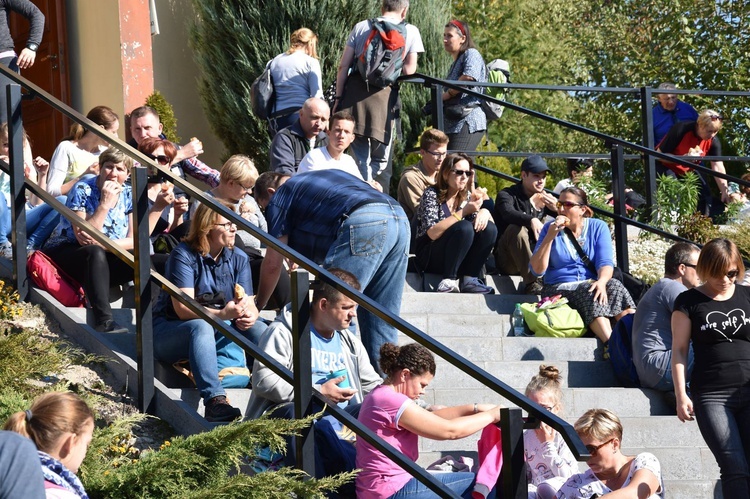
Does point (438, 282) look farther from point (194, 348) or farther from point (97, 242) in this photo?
point (194, 348)

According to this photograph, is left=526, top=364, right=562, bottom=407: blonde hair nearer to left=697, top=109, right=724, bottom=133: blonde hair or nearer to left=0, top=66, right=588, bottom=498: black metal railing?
left=0, top=66, right=588, bottom=498: black metal railing

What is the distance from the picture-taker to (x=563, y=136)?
1855cm

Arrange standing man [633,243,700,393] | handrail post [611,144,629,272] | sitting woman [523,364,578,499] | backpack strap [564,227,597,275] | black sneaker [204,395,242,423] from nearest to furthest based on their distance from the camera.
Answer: black sneaker [204,395,242,423] < sitting woman [523,364,578,499] < standing man [633,243,700,393] < backpack strap [564,227,597,275] < handrail post [611,144,629,272]

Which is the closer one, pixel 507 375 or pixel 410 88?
→ pixel 507 375

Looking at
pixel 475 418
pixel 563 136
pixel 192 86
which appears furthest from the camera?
pixel 563 136

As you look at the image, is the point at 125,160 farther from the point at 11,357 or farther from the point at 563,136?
the point at 563,136

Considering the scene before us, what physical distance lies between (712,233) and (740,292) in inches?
145

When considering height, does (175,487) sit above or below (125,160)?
below

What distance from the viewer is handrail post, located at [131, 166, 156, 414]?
17.3ft

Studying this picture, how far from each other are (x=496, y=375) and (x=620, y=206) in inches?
104

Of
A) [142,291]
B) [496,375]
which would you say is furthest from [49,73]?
[142,291]

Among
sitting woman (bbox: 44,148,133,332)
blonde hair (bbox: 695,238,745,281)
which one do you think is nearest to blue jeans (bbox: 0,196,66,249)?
sitting woman (bbox: 44,148,133,332)

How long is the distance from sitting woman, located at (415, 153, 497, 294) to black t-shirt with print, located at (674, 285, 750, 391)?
7.50 feet

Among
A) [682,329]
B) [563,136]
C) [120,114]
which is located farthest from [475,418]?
[563,136]
